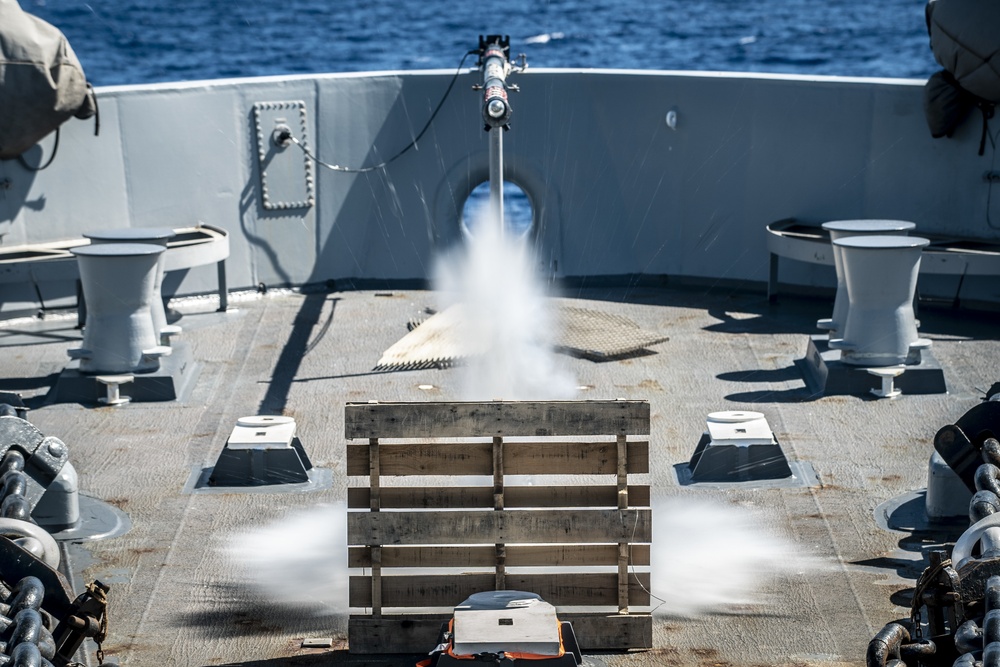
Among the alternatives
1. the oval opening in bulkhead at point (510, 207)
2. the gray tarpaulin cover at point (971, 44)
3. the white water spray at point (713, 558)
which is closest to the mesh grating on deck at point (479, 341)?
the white water spray at point (713, 558)

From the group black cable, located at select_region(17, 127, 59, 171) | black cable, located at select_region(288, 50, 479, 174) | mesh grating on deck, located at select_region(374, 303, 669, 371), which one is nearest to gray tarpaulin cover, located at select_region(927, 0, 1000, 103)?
mesh grating on deck, located at select_region(374, 303, 669, 371)

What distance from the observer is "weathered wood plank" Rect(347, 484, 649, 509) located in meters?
5.72

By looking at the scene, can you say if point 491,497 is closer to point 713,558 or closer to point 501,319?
point 713,558

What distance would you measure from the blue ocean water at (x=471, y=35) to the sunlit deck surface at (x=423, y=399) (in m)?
39.2

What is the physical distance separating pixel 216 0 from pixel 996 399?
71990 mm

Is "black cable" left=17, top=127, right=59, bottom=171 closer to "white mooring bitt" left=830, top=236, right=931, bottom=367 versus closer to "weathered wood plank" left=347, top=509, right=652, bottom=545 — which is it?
"white mooring bitt" left=830, top=236, right=931, bottom=367

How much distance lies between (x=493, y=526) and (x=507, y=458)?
27 centimetres

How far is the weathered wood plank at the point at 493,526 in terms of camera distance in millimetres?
5648

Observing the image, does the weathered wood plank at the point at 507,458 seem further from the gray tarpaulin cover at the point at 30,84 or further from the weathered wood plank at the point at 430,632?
the gray tarpaulin cover at the point at 30,84

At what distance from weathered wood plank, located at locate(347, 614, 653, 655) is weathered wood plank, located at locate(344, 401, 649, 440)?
2.37 feet

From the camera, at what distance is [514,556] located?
18.9 ft

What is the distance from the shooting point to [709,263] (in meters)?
11.7

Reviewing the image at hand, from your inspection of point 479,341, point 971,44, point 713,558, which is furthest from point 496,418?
point 971,44

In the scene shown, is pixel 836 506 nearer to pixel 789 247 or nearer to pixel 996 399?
pixel 996 399
